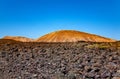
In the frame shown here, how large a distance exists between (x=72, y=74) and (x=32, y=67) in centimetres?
186

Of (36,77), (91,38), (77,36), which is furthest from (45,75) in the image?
(91,38)

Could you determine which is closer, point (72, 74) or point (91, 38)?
point (72, 74)

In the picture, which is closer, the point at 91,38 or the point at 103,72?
the point at 103,72

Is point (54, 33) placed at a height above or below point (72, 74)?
above

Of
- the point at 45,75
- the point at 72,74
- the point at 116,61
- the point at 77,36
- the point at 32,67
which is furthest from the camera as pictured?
the point at 77,36

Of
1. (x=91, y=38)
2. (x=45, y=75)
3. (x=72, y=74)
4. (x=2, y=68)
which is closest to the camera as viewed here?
(x=72, y=74)

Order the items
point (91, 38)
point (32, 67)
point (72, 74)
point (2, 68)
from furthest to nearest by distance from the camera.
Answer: point (91, 38) < point (2, 68) < point (32, 67) < point (72, 74)

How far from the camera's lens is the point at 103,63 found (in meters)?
6.56

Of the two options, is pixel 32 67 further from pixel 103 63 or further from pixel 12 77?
pixel 103 63

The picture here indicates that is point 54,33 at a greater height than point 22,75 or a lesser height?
greater

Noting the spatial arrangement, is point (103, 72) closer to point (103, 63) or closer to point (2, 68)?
point (103, 63)

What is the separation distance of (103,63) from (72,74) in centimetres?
105

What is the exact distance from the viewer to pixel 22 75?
21.7 ft

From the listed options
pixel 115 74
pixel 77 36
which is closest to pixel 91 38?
pixel 77 36
